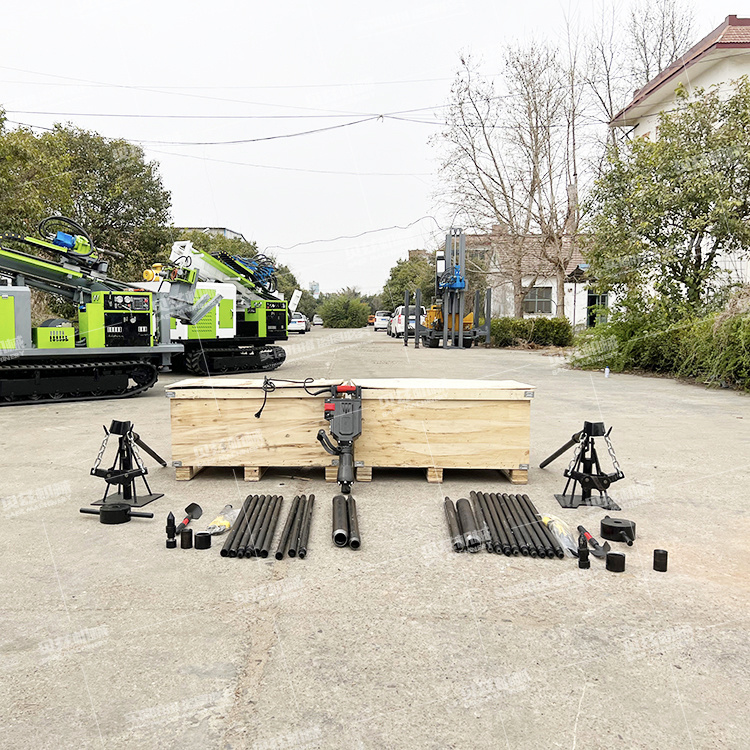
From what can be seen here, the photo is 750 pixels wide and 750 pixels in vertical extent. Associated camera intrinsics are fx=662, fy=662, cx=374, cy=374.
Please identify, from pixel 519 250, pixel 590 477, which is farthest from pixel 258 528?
pixel 519 250

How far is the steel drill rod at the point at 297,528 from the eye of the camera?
392 centimetres

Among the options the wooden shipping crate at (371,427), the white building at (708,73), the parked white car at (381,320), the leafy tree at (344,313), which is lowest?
the wooden shipping crate at (371,427)

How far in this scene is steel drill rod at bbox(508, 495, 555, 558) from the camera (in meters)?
3.96

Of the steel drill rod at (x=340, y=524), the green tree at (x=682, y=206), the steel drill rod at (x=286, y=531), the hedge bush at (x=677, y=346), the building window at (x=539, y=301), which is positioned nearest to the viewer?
the steel drill rod at (x=286, y=531)

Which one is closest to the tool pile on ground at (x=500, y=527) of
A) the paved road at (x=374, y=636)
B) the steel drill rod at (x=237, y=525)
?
the paved road at (x=374, y=636)

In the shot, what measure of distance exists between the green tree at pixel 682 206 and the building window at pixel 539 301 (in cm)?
2420

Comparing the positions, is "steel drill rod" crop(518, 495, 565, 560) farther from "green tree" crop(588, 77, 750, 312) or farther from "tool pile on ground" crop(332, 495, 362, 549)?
"green tree" crop(588, 77, 750, 312)

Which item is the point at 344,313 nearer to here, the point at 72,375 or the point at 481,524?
the point at 72,375

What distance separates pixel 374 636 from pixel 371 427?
264 centimetres

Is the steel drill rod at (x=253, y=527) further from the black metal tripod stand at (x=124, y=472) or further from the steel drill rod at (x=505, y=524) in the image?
the steel drill rod at (x=505, y=524)

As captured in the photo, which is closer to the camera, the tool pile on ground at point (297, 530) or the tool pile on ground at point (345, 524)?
the tool pile on ground at point (297, 530)

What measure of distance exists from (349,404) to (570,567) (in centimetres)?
212

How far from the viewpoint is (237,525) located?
4355mm

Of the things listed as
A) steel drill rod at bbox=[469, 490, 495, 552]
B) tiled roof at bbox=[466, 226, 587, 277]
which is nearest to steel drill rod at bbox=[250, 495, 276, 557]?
steel drill rod at bbox=[469, 490, 495, 552]
